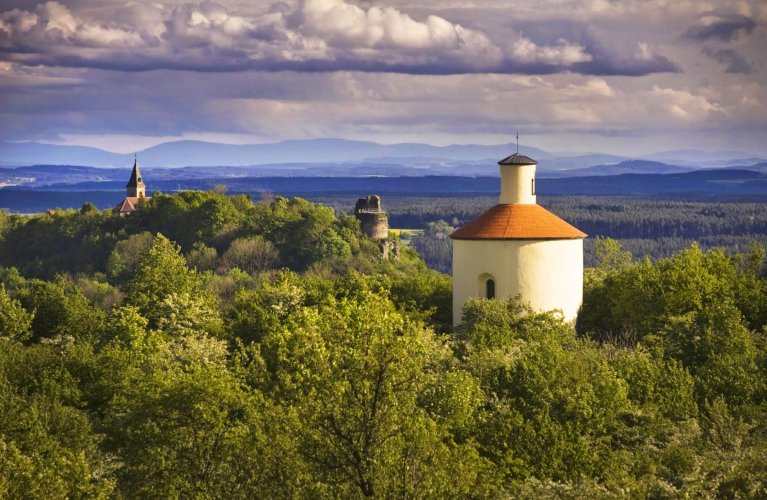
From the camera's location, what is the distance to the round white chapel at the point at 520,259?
54.9 m

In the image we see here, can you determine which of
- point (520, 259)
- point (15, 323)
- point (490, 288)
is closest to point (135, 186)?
point (15, 323)

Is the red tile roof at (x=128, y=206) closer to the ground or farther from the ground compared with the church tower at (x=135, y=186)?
closer to the ground

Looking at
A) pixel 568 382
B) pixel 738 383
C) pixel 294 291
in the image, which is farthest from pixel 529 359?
pixel 294 291

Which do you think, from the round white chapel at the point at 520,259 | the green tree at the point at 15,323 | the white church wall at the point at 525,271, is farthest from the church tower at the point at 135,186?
the white church wall at the point at 525,271

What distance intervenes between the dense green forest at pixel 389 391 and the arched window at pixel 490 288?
1.45 m

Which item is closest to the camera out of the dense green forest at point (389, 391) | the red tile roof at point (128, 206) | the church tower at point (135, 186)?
the dense green forest at point (389, 391)

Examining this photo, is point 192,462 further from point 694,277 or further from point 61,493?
point 694,277

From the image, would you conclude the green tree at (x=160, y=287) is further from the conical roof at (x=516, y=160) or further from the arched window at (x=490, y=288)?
the conical roof at (x=516, y=160)

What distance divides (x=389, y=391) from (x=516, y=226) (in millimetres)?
27382

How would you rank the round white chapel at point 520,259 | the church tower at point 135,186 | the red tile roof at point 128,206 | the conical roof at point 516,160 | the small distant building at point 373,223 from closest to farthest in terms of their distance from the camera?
1. the round white chapel at point 520,259
2. the conical roof at point 516,160
3. the small distant building at point 373,223
4. the red tile roof at point 128,206
5. the church tower at point 135,186

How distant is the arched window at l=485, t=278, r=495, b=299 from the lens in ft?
182

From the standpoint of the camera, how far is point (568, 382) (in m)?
39.6

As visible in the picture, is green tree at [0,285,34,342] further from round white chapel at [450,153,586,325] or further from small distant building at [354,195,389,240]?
small distant building at [354,195,389,240]

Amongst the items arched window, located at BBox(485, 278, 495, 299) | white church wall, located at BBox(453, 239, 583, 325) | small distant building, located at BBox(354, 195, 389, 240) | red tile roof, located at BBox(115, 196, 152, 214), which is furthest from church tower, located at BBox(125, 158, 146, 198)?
arched window, located at BBox(485, 278, 495, 299)
